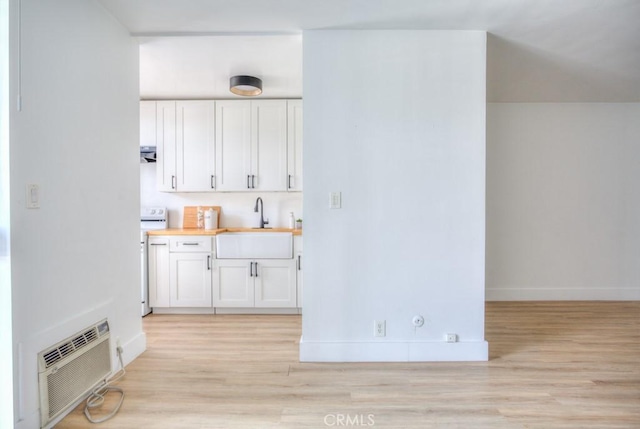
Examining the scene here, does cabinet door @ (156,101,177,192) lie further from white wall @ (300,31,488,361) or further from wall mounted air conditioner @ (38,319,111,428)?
white wall @ (300,31,488,361)

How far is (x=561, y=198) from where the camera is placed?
3.94m

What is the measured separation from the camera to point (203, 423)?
173 cm

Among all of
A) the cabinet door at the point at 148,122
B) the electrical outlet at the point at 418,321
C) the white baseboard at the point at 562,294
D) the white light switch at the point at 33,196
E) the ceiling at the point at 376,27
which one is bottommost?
the white baseboard at the point at 562,294

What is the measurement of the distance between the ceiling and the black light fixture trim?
0.07m

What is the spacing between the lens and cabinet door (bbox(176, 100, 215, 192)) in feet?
12.3

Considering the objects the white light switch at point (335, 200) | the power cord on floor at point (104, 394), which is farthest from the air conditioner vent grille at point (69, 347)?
the white light switch at point (335, 200)

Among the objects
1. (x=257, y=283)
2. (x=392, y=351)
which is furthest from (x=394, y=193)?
Result: (x=257, y=283)

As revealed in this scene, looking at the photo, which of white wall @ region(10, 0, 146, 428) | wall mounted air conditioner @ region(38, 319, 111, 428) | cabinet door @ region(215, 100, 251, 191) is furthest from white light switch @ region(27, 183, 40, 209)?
cabinet door @ region(215, 100, 251, 191)

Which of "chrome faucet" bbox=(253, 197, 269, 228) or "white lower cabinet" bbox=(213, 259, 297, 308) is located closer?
"white lower cabinet" bbox=(213, 259, 297, 308)

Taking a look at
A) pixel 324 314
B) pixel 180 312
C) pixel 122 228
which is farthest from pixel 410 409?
pixel 180 312

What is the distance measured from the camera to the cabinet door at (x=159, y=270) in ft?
11.5

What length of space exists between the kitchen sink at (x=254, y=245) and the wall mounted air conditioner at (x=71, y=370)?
145cm

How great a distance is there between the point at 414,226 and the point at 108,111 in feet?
7.57

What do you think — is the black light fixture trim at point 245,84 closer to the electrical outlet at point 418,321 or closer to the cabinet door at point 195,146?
the cabinet door at point 195,146
